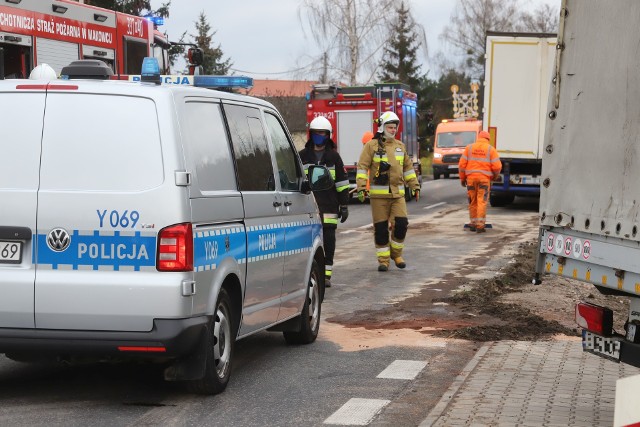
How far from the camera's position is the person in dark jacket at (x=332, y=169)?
43.3ft

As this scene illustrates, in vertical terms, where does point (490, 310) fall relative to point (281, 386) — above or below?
below

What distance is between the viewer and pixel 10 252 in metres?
6.71

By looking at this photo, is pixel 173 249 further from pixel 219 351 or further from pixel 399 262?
pixel 399 262

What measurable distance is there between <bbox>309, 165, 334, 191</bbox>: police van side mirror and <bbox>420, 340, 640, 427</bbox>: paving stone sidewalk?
171 cm

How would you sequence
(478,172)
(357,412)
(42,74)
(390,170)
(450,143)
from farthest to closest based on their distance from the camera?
(450,143), (478,172), (390,170), (42,74), (357,412)

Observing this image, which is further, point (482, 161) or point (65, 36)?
point (482, 161)

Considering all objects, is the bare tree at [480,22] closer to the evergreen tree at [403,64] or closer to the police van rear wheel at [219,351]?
the evergreen tree at [403,64]

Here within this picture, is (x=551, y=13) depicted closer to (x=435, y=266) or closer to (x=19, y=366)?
(x=435, y=266)

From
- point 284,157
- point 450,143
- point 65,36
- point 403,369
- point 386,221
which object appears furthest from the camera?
point 450,143

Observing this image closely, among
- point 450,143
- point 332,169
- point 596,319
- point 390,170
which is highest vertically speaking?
point 332,169

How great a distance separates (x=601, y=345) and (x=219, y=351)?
2254 mm

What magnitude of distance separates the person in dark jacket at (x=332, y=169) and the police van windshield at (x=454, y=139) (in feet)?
113

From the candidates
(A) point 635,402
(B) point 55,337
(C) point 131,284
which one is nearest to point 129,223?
(C) point 131,284

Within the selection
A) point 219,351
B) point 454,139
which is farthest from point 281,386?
point 454,139
